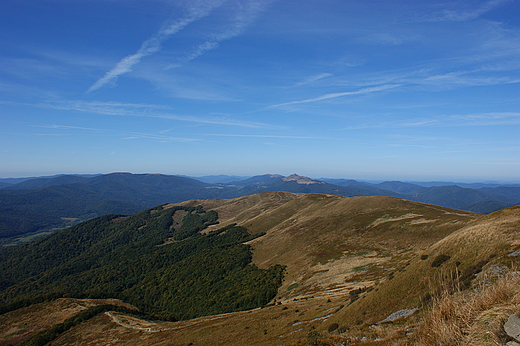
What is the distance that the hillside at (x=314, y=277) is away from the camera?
22516 millimetres

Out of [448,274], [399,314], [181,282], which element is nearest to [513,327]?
[448,274]

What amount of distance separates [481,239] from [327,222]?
3145 inches

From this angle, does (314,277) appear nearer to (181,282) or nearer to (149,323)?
(149,323)

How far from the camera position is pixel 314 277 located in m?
58.0

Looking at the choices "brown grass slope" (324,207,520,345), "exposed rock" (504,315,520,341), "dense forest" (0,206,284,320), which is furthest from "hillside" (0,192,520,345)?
"exposed rock" (504,315,520,341)

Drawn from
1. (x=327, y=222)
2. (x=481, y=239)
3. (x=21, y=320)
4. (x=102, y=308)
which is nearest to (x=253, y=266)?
(x=327, y=222)

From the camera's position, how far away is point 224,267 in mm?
108438

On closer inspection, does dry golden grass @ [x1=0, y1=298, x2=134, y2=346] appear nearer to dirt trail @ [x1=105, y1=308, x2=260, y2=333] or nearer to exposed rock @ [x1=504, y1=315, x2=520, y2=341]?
dirt trail @ [x1=105, y1=308, x2=260, y2=333]

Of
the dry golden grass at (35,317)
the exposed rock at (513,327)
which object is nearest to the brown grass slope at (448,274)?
the exposed rock at (513,327)

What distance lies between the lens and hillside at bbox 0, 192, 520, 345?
22516mm

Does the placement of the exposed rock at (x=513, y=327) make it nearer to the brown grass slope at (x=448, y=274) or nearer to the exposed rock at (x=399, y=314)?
the brown grass slope at (x=448, y=274)

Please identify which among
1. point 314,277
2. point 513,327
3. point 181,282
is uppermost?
point 513,327

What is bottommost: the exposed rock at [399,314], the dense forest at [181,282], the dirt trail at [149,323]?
the dense forest at [181,282]

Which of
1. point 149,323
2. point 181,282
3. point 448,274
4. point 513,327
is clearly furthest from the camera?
point 181,282
